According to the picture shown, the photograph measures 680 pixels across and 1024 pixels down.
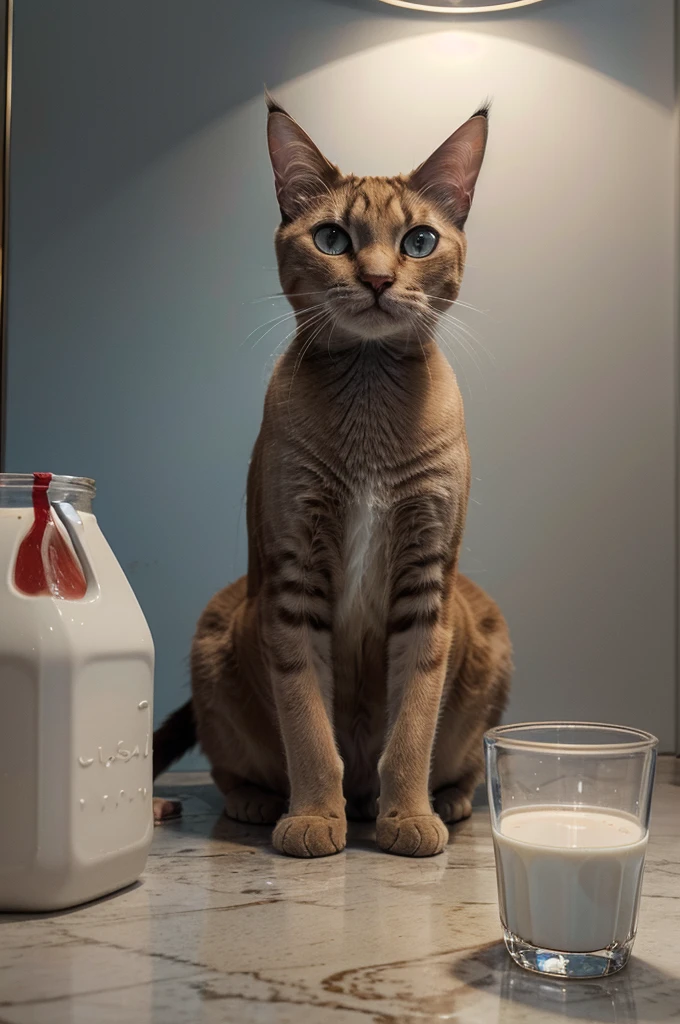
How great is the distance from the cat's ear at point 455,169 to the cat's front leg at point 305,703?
1.60 feet

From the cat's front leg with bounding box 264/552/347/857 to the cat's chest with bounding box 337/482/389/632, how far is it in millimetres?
27

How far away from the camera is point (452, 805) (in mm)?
1297

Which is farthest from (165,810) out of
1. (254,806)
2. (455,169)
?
(455,169)

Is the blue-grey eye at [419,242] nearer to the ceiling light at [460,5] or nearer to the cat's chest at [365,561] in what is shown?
the cat's chest at [365,561]

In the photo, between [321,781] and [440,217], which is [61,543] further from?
[440,217]

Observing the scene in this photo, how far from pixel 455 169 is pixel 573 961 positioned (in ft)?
3.01

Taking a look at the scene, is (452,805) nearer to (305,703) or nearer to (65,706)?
(305,703)

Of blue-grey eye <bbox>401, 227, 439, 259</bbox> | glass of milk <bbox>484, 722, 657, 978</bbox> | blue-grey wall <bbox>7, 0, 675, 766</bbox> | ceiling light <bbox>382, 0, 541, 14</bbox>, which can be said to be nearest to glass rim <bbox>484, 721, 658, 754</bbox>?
glass of milk <bbox>484, 722, 657, 978</bbox>

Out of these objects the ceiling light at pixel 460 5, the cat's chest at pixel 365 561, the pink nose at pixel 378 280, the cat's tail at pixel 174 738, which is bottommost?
the cat's tail at pixel 174 738

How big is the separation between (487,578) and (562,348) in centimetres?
42

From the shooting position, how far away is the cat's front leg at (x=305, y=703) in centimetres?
111

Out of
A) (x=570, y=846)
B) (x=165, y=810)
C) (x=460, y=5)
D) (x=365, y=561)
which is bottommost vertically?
(x=165, y=810)

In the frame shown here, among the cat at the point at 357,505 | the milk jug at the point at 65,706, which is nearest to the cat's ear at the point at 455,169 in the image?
the cat at the point at 357,505

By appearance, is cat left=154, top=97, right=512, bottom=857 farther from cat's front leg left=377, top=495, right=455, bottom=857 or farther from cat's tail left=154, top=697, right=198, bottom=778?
cat's tail left=154, top=697, right=198, bottom=778
